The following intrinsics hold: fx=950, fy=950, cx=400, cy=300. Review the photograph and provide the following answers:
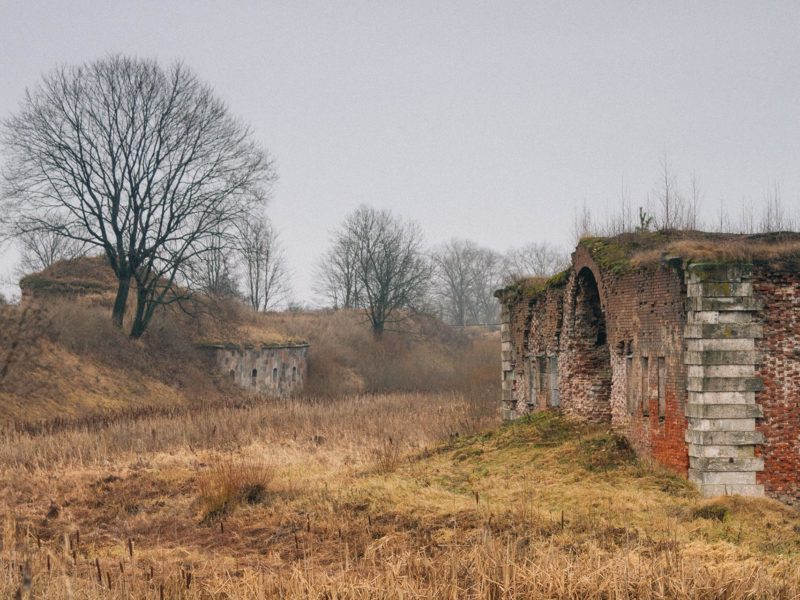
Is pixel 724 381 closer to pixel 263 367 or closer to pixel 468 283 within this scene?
pixel 263 367

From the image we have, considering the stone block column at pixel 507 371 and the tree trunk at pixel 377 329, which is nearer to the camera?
the stone block column at pixel 507 371

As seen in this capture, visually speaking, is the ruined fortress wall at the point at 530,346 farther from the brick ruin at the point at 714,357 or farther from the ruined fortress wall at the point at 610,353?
the brick ruin at the point at 714,357

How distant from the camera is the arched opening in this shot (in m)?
19.3

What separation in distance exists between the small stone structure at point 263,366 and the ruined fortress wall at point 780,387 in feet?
94.9

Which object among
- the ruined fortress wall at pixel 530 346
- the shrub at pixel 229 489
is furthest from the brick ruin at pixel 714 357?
the shrub at pixel 229 489

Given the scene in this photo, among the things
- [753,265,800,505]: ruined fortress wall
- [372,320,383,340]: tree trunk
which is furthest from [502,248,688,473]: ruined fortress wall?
[372,320,383,340]: tree trunk

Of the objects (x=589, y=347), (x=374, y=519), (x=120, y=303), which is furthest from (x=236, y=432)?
(x=120, y=303)

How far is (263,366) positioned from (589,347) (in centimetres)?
2574

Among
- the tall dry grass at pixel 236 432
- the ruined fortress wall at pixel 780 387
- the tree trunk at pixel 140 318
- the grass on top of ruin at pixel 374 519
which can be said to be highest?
the tree trunk at pixel 140 318

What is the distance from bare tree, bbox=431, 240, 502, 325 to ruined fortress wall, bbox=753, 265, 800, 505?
66.8 m

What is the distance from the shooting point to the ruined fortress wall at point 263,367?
41.2m

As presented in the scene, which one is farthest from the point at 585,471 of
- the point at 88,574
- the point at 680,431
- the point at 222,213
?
the point at 222,213

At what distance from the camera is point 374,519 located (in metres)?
13.9

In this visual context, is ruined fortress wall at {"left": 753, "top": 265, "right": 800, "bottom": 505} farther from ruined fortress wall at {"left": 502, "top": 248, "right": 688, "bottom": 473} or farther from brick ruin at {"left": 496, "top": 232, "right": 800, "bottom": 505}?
ruined fortress wall at {"left": 502, "top": 248, "right": 688, "bottom": 473}
